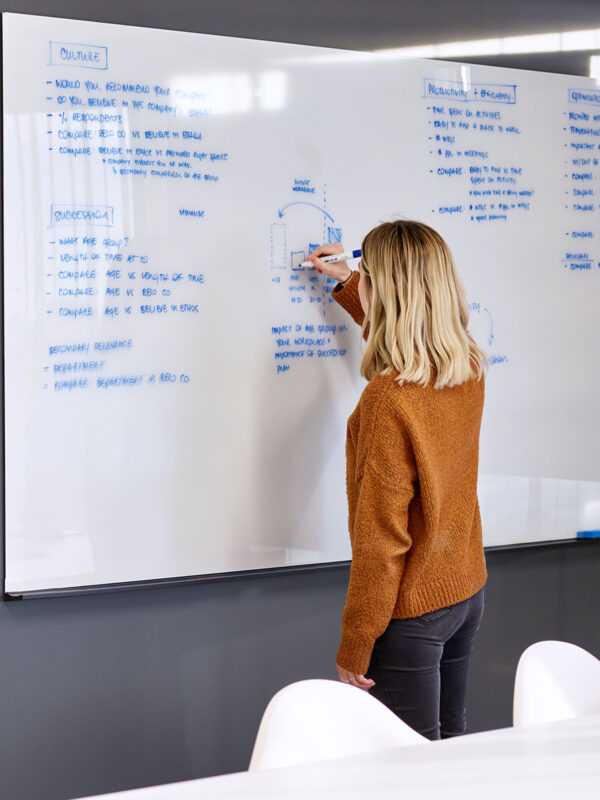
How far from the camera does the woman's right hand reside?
2.11m

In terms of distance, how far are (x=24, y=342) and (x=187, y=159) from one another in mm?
606

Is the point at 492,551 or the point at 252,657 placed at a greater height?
the point at 492,551

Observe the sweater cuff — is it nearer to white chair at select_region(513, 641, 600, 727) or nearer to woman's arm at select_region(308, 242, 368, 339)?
white chair at select_region(513, 641, 600, 727)

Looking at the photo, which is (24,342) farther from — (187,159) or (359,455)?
(359,455)

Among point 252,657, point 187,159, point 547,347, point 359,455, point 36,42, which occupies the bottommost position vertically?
point 252,657

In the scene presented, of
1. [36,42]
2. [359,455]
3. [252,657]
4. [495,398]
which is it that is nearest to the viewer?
[359,455]

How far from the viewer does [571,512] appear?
2.51m

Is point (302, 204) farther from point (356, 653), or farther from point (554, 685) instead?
point (554, 685)

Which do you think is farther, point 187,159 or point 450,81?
point 450,81

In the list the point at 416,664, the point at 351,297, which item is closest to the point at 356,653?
the point at 416,664

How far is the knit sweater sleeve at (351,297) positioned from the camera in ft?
6.82

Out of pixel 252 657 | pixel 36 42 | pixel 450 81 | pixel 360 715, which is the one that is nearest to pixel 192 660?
pixel 252 657

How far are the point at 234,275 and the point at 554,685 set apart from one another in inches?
48.6

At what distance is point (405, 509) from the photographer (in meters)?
→ 1.63
